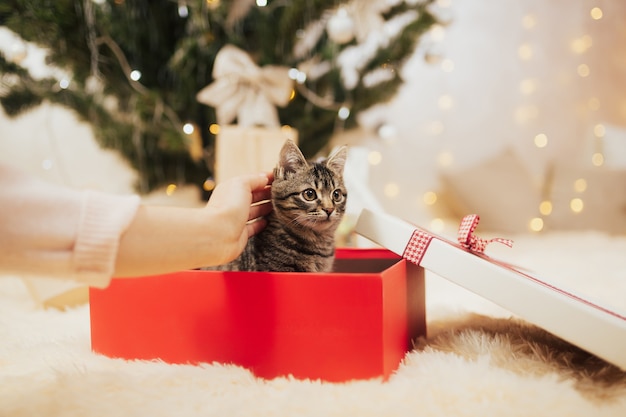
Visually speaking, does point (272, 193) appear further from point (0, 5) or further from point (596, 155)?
point (596, 155)

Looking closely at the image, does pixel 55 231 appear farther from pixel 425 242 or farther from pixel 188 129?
pixel 188 129

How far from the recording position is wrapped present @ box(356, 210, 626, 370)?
75cm

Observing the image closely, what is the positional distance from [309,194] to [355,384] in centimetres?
38

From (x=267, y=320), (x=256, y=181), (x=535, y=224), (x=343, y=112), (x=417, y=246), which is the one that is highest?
(x=343, y=112)

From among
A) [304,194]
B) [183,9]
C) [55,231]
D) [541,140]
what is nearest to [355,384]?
[304,194]

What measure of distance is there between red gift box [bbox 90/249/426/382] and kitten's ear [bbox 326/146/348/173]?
28 centimetres

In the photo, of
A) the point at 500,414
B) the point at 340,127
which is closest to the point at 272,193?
the point at 500,414

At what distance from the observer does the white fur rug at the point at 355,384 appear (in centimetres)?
72

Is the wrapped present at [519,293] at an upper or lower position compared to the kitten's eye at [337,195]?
lower

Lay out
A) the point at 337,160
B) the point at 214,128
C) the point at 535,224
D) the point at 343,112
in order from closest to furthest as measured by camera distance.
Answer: the point at 337,160, the point at 214,128, the point at 343,112, the point at 535,224

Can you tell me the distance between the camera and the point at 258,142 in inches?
70.3

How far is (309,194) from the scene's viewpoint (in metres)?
1.02

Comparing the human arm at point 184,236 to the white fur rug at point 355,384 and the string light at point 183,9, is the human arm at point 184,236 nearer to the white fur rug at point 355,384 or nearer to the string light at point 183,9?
the white fur rug at point 355,384

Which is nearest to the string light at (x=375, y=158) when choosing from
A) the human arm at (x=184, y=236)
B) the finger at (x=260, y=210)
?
the finger at (x=260, y=210)
